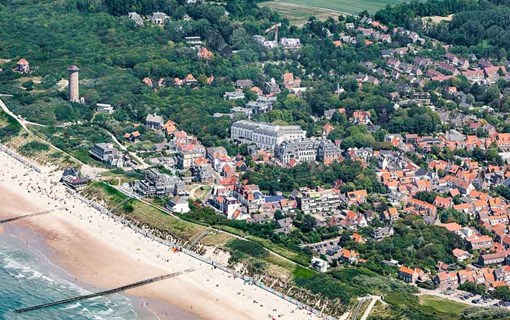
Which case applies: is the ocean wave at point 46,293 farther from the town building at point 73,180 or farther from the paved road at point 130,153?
the paved road at point 130,153

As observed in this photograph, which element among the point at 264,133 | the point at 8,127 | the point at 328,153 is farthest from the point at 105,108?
the point at 328,153

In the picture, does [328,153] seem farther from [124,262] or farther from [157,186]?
[124,262]

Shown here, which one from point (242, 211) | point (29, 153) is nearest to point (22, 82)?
point (29, 153)

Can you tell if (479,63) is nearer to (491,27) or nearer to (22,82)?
(491,27)

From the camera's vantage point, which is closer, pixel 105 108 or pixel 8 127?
pixel 8 127

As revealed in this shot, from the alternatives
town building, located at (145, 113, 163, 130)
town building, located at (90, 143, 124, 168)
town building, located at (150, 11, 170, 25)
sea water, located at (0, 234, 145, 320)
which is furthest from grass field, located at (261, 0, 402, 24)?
sea water, located at (0, 234, 145, 320)

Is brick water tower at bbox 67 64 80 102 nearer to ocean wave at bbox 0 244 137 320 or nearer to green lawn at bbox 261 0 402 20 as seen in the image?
ocean wave at bbox 0 244 137 320

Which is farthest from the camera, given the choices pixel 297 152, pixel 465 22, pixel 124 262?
pixel 465 22
